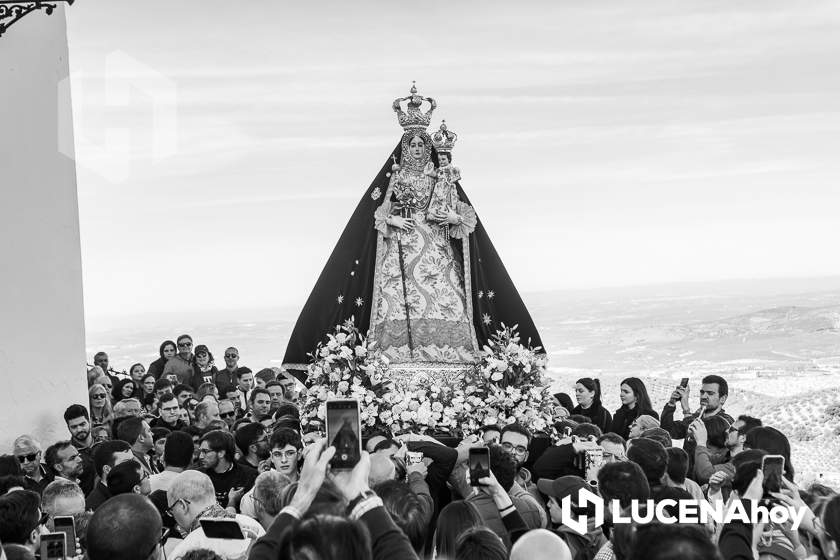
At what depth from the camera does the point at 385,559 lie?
3451 mm

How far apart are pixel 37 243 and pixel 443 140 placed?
3246 mm

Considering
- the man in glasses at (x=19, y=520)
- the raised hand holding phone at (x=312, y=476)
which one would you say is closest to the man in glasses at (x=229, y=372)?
the man in glasses at (x=19, y=520)

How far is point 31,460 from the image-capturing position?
747 centimetres

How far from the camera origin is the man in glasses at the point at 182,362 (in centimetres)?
1215

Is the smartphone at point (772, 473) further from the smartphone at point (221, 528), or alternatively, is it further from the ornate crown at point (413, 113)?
the ornate crown at point (413, 113)

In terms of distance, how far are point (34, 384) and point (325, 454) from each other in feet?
18.4

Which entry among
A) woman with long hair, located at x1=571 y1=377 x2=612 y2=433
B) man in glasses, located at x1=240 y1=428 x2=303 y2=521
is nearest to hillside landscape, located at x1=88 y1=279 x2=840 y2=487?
woman with long hair, located at x1=571 y1=377 x2=612 y2=433

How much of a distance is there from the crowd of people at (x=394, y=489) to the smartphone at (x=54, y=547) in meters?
0.06

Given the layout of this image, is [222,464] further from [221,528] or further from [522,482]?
[221,528]

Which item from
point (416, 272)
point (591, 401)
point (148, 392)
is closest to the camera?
point (416, 272)

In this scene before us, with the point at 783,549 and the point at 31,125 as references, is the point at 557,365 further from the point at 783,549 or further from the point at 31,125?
the point at 783,549

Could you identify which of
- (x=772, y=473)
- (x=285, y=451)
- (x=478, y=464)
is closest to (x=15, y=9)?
(x=285, y=451)

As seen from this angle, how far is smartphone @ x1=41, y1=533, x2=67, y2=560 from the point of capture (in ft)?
13.5

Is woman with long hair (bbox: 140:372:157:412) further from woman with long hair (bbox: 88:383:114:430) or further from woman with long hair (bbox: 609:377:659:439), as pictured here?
woman with long hair (bbox: 609:377:659:439)
